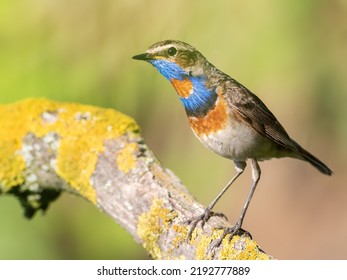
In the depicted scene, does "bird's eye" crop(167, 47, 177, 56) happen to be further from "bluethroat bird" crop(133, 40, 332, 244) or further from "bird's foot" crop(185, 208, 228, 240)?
"bird's foot" crop(185, 208, 228, 240)

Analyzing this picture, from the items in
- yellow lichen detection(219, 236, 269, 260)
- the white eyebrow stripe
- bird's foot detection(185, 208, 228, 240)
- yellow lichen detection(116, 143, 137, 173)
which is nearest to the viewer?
yellow lichen detection(219, 236, 269, 260)

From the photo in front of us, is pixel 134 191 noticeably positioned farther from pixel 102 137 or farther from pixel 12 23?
pixel 12 23

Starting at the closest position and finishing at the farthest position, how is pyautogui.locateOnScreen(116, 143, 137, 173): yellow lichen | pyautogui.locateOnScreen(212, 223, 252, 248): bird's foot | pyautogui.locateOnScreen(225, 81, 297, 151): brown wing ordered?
pyautogui.locateOnScreen(212, 223, 252, 248): bird's foot, pyautogui.locateOnScreen(116, 143, 137, 173): yellow lichen, pyautogui.locateOnScreen(225, 81, 297, 151): brown wing

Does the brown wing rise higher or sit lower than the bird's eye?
lower

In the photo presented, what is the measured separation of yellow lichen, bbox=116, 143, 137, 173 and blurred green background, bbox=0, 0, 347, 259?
93 cm

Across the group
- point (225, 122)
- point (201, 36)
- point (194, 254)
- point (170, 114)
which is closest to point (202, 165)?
point (170, 114)

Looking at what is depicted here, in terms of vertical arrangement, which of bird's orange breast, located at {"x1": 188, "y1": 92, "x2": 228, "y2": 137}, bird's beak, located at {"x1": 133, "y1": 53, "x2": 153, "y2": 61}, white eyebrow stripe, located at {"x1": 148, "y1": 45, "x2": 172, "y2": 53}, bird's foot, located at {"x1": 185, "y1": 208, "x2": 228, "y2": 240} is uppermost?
white eyebrow stripe, located at {"x1": 148, "y1": 45, "x2": 172, "y2": 53}

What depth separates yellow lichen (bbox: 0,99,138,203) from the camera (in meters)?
4.03

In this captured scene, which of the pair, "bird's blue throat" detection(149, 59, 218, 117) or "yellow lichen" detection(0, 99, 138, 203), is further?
"yellow lichen" detection(0, 99, 138, 203)

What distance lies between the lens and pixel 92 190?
12.9 feet

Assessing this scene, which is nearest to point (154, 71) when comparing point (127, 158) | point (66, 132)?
point (66, 132)

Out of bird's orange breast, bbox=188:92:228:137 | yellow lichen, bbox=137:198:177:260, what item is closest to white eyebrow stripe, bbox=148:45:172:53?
bird's orange breast, bbox=188:92:228:137
